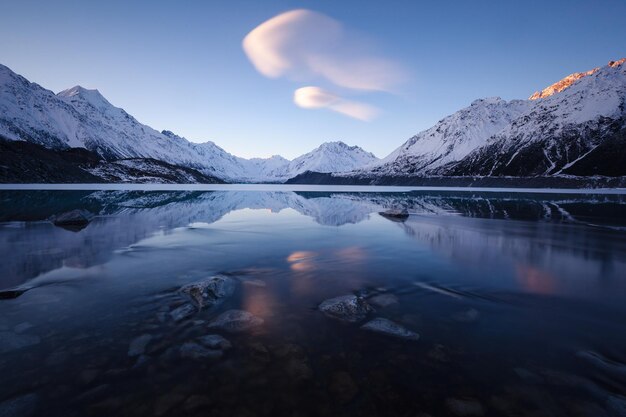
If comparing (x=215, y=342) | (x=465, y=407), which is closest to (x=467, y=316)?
(x=465, y=407)

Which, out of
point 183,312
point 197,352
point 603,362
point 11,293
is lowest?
point 603,362

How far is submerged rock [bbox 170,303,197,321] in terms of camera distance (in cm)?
987

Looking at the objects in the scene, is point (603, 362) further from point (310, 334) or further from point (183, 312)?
point (183, 312)

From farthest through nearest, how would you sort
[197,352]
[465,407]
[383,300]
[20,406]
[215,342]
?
[383,300], [215,342], [197,352], [465,407], [20,406]

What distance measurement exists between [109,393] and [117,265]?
36.0 feet

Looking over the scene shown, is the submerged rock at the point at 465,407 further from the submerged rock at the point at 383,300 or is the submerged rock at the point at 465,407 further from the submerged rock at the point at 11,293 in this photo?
the submerged rock at the point at 11,293

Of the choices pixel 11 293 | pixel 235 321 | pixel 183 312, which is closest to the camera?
pixel 235 321

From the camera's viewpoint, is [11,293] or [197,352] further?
[11,293]

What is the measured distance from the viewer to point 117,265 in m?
15.8

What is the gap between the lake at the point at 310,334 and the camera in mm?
6332

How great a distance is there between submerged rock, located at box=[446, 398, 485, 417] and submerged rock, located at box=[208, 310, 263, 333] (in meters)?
5.48

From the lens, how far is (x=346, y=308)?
34.1 ft

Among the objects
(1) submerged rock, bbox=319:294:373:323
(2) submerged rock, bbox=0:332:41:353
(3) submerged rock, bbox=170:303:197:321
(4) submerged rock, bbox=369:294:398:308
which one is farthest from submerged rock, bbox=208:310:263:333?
(2) submerged rock, bbox=0:332:41:353

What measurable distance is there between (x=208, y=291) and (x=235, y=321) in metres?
2.46
